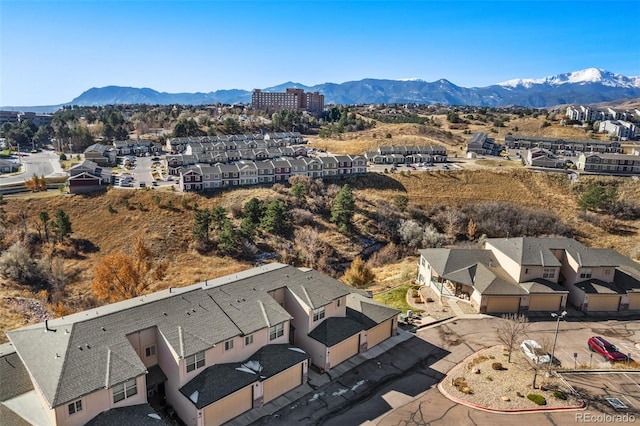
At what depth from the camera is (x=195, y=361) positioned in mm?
26766

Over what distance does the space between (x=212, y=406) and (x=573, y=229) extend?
82356 mm

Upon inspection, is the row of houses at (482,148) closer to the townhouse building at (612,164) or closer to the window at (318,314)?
the townhouse building at (612,164)

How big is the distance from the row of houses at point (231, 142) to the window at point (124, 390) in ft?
333

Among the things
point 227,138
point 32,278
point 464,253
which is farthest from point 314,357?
point 227,138

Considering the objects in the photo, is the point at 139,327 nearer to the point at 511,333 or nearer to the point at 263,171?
the point at 511,333

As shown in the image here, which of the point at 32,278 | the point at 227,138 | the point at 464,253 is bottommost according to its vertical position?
the point at 32,278

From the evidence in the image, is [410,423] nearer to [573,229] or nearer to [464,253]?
[464,253]

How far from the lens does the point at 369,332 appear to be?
35438 mm

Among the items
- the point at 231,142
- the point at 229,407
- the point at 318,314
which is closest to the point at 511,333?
the point at 318,314

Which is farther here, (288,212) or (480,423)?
(288,212)

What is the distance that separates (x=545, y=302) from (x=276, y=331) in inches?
1158

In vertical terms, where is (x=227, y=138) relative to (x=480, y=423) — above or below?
above

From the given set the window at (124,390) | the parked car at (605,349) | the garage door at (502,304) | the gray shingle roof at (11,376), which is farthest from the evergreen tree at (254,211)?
the parked car at (605,349)

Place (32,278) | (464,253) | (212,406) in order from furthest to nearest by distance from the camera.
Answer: (32,278) < (464,253) < (212,406)
